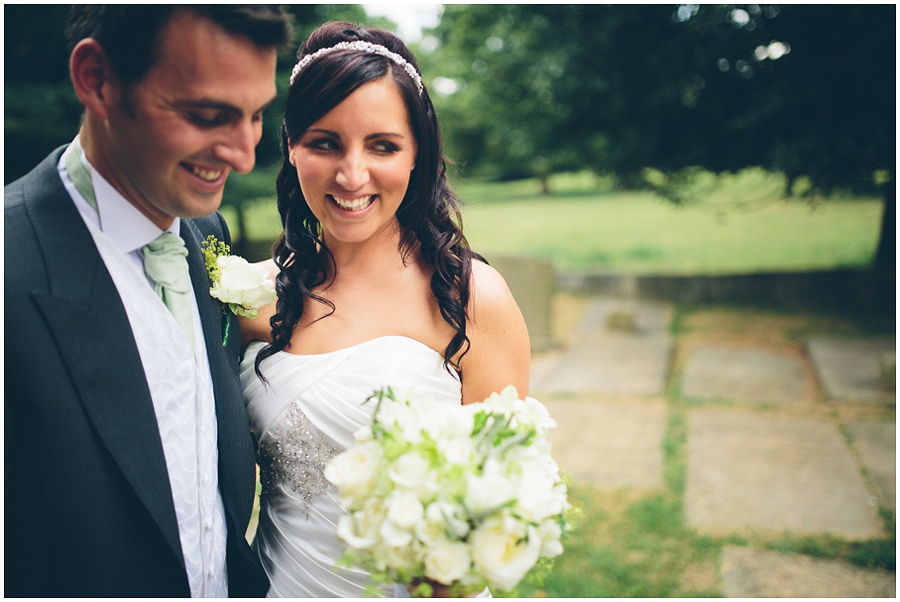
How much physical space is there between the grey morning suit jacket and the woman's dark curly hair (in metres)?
0.78

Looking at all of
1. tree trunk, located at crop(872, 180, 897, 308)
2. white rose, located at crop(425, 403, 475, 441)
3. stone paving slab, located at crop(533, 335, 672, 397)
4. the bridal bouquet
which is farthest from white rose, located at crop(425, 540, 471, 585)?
tree trunk, located at crop(872, 180, 897, 308)

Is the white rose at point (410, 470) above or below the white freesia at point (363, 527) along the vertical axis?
above

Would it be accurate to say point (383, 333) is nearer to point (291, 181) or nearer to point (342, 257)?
point (342, 257)

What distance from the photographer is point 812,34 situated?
9.96 m

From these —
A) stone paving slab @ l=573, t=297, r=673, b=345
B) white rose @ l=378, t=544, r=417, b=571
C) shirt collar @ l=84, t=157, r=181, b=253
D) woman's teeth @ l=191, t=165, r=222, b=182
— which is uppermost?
woman's teeth @ l=191, t=165, r=222, b=182

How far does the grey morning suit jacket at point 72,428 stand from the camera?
5.29 ft

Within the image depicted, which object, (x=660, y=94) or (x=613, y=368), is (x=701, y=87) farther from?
(x=613, y=368)

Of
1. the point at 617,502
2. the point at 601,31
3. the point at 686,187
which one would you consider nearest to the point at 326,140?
the point at 617,502

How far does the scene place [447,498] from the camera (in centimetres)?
154

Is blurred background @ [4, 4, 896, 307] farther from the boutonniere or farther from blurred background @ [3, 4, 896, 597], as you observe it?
the boutonniere

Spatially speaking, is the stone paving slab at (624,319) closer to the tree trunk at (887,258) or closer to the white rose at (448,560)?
the tree trunk at (887,258)

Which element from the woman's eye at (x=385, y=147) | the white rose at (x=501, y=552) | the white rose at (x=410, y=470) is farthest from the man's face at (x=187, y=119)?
the white rose at (x=501, y=552)

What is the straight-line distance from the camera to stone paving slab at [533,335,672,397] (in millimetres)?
8477

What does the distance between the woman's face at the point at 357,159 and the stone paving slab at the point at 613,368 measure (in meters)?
6.13
